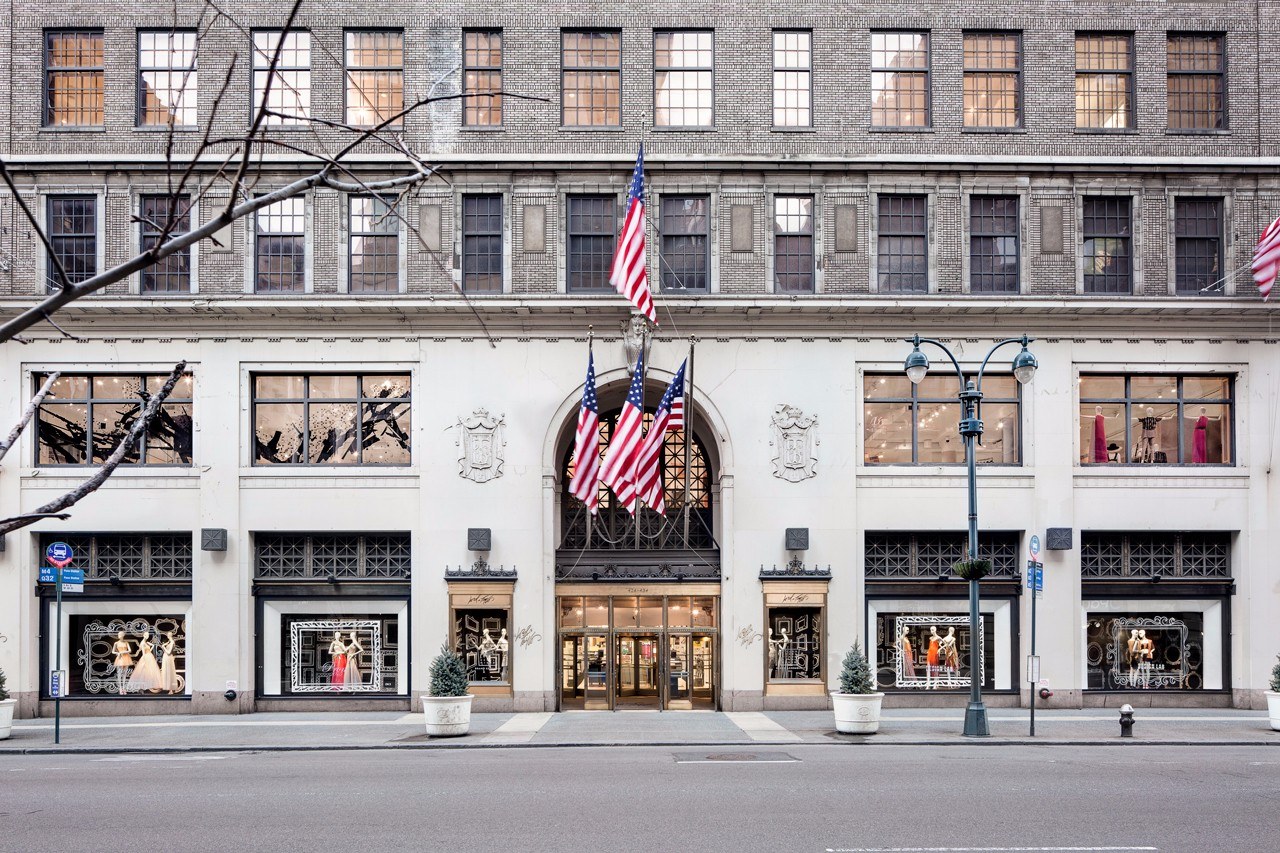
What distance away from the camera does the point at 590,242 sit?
2634cm

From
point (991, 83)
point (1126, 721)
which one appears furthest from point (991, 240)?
point (1126, 721)

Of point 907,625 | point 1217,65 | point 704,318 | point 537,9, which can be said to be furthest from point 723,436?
point 1217,65

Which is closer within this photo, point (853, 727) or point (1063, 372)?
point (853, 727)

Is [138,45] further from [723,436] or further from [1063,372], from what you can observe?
[1063,372]

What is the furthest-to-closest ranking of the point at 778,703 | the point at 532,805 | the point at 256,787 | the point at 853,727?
the point at 778,703, the point at 853,727, the point at 256,787, the point at 532,805

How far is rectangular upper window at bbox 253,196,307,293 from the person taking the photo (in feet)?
85.8

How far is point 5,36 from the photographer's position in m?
26.2

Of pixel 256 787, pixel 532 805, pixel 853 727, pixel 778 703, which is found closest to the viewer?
pixel 532 805

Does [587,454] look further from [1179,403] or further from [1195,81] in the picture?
[1195,81]

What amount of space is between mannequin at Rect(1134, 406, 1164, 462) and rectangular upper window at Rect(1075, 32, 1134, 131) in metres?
6.98

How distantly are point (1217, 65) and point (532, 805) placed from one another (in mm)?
24425

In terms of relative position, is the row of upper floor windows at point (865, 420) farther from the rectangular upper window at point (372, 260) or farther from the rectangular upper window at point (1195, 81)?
the rectangular upper window at point (1195, 81)

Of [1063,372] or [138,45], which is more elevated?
[138,45]

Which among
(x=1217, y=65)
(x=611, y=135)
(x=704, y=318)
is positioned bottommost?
(x=704, y=318)
